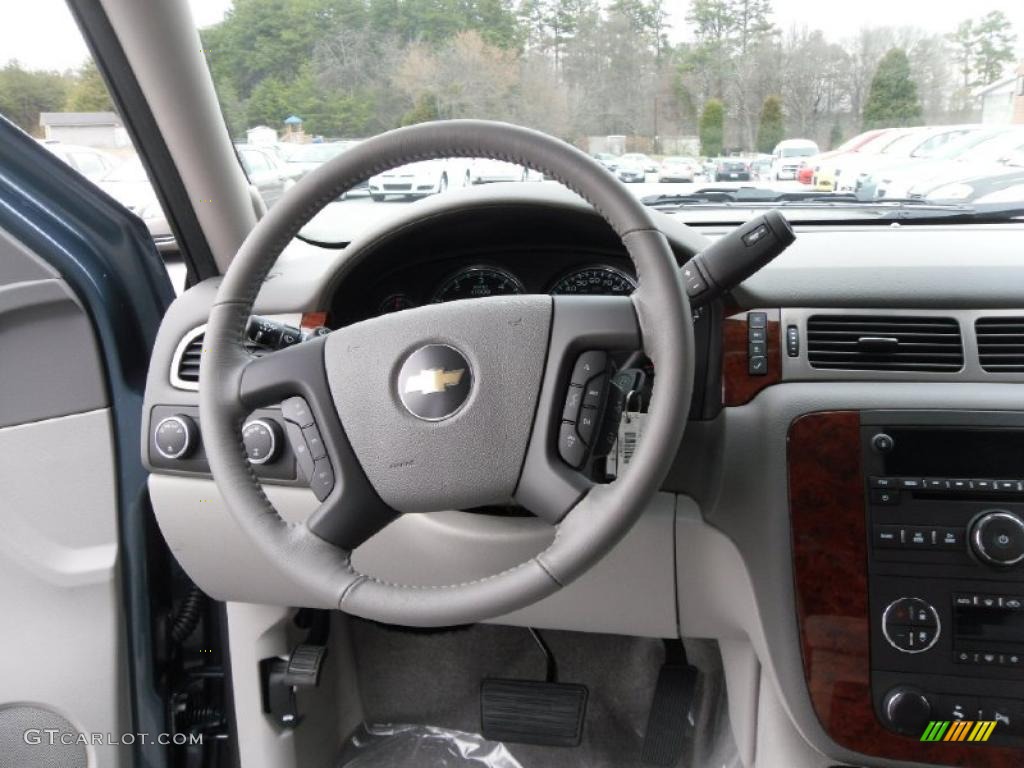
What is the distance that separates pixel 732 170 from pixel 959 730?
1127 mm

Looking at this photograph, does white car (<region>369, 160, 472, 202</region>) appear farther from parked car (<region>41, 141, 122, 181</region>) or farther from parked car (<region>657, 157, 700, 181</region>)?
parked car (<region>41, 141, 122, 181</region>)

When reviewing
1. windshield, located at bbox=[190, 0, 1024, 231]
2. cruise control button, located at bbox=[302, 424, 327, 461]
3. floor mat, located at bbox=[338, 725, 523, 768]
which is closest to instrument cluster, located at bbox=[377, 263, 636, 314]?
windshield, located at bbox=[190, 0, 1024, 231]

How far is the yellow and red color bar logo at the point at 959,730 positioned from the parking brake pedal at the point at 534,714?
823 millimetres

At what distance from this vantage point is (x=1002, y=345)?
1.53m

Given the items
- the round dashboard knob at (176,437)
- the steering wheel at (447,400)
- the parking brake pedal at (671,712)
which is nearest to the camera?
the steering wheel at (447,400)

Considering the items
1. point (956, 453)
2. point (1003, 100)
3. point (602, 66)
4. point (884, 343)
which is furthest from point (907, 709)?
point (602, 66)

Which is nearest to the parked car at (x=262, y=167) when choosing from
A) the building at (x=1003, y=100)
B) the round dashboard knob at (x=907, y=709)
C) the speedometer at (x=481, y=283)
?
the speedometer at (x=481, y=283)

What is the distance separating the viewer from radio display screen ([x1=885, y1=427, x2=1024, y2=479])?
4.84 ft

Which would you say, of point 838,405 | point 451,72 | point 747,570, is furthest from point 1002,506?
point 451,72

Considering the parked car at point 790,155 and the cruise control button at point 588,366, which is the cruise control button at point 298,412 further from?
the parked car at point 790,155

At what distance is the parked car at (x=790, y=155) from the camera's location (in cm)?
177

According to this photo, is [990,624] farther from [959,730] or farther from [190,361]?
[190,361]

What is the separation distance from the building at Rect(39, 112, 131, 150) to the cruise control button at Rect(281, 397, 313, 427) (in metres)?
0.91

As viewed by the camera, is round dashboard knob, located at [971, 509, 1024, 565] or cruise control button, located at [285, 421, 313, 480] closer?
cruise control button, located at [285, 421, 313, 480]
